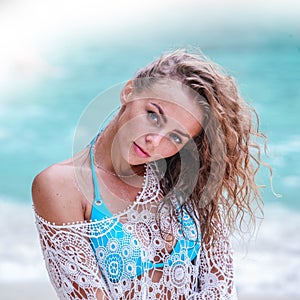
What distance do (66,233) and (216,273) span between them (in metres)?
0.44

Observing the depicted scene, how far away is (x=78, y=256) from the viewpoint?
1.29 meters

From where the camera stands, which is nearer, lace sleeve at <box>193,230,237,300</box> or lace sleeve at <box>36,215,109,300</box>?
lace sleeve at <box>36,215,109,300</box>

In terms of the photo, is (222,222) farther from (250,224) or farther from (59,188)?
(59,188)

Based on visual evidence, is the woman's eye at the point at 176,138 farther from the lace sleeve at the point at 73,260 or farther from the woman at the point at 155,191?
the lace sleeve at the point at 73,260

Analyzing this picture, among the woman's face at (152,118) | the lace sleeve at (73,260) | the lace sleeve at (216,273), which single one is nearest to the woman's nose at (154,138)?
the woman's face at (152,118)

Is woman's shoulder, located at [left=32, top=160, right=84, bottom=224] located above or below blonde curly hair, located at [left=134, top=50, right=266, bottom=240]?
below

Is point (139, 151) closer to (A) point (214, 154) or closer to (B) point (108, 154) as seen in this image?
(B) point (108, 154)

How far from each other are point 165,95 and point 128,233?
1.10 ft

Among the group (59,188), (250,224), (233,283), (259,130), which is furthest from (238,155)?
(59,188)

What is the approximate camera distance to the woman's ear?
4.37 ft

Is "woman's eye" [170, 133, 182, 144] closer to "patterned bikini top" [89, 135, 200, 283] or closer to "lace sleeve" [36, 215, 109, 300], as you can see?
"patterned bikini top" [89, 135, 200, 283]

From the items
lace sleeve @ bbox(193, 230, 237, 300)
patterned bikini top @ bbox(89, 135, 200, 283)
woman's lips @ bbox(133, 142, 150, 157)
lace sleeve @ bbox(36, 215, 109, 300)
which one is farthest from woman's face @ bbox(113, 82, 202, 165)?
lace sleeve @ bbox(193, 230, 237, 300)

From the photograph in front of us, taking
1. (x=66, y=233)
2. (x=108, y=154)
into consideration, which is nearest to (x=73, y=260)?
(x=66, y=233)

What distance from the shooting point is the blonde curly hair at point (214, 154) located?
53.1 inches
